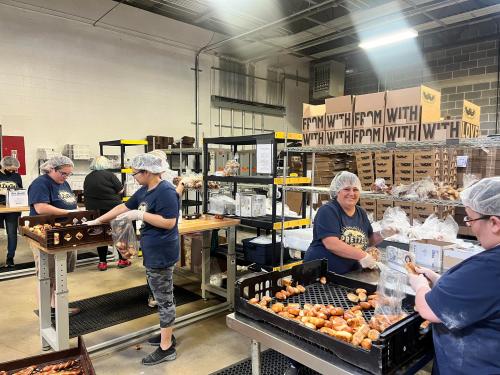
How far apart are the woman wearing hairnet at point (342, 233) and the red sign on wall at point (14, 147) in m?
5.65

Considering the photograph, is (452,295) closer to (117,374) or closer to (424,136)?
(424,136)

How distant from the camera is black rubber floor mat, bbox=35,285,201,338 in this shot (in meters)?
3.43

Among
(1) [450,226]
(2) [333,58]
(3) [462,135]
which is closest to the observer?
(3) [462,135]

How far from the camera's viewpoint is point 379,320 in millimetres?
1461

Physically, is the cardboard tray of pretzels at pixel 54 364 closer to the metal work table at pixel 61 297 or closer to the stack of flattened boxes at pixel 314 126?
the metal work table at pixel 61 297

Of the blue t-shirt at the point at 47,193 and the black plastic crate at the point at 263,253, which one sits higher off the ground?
the blue t-shirt at the point at 47,193

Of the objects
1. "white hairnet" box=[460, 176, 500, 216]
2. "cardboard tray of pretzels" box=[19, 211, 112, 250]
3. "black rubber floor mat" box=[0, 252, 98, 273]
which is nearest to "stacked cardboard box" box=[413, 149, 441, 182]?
"white hairnet" box=[460, 176, 500, 216]

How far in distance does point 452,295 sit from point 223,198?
3107 millimetres

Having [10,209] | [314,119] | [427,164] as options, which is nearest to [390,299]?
[314,119]

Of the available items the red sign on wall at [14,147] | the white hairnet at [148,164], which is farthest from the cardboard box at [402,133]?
the red sign on wall at [14,147]

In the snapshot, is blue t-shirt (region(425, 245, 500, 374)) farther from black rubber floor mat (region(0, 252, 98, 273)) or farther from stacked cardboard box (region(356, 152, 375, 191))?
black rubber floor mat (region(0, 252, 98, 273))

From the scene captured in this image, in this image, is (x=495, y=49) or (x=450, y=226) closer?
(x=450, y=226)

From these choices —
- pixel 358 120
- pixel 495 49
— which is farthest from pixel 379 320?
pixel 495 49

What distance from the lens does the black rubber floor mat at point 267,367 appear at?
8.74 feet
